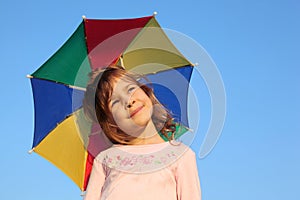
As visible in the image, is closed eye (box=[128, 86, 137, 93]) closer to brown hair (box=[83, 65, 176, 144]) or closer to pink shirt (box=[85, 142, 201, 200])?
brown hair (box=[83, 65, 176, 144])

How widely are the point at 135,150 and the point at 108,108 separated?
0.57 meters

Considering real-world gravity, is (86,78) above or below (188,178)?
above

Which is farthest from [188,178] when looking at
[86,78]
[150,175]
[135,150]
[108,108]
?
[86,78]

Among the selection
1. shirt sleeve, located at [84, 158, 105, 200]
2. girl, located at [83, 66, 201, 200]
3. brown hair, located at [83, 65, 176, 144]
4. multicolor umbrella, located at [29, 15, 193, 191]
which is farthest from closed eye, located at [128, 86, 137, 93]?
shirt sleeve, located at [84, 158, 105, 200]

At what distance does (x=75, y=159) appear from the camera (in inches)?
295

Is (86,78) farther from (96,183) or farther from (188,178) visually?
(188,178)

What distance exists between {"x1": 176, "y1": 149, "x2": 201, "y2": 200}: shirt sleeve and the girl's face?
60cm

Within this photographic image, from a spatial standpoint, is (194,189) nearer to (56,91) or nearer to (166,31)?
(166,31)

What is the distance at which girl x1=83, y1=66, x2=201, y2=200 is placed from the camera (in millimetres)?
6133

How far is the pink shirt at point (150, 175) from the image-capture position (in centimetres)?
610

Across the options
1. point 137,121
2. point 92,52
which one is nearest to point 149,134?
point 137,121

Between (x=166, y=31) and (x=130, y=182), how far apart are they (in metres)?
1.80

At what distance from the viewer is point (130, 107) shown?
6.31 metres

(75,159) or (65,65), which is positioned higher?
(65,65)
